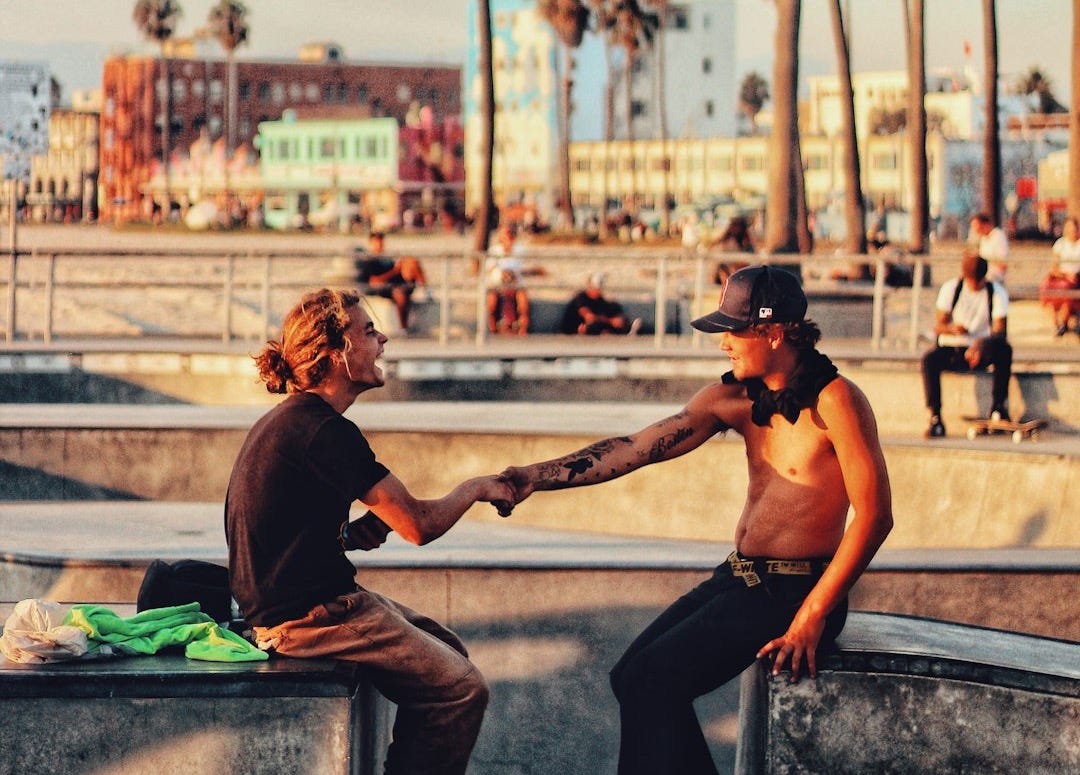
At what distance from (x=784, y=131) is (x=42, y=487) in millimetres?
13632

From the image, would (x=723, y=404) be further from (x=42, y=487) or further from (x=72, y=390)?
(x=72, y=390)

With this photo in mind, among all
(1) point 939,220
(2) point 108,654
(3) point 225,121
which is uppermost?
(3) point 225,121

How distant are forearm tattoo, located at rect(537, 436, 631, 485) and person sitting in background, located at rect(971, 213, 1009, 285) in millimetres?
13156

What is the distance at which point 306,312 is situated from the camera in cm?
488

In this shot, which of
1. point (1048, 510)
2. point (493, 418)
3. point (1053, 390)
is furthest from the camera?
point (1053, 390)

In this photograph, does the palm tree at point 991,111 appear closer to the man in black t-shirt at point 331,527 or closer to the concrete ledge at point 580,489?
the concrete ledge at point 580,489

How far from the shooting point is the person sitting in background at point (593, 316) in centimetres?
2183

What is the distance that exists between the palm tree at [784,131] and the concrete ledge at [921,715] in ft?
60.3

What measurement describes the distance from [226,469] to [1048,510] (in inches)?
207

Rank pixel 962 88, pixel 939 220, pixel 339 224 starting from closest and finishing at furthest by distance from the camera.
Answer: pixel 939 220 < pixel 339 224 < pixel 962 88

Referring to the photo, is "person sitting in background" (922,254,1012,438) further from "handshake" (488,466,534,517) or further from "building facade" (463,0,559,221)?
"building facade" (463,0,559,221)

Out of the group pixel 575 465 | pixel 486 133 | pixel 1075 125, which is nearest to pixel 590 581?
pixel 575 465

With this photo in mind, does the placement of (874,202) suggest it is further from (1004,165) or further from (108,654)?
(108,654)

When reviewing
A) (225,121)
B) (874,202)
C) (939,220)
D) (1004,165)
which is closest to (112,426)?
(939,220)
